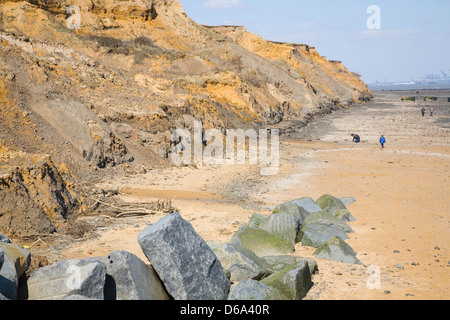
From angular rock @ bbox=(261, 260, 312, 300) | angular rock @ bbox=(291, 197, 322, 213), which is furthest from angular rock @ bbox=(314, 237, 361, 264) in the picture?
angular rock @ bbox=(291, 197, 322, 213)

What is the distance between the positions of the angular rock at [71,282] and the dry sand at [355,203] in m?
2.84

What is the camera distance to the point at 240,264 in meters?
7.30

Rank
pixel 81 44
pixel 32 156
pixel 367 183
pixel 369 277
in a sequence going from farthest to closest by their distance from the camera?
pixel 81 44, pixel 367 183, pixel 32 156, pixel 369 277

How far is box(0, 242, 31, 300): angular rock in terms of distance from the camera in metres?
4.88

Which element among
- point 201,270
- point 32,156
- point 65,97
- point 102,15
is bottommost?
point 201,270

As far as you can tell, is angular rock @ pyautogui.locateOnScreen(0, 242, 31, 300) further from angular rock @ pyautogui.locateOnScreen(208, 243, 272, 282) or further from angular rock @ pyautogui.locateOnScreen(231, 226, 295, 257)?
angular rock @ pyautogui.locateOnScreen(231, 226, 295, 257)

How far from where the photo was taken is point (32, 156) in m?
11.0

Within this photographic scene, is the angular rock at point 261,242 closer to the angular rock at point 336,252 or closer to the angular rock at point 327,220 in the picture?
the angular rock at point 336,252

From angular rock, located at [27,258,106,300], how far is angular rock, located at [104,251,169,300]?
0.79 feet

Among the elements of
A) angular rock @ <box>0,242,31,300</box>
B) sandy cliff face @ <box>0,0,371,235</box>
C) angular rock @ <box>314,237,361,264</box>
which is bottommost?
angular rock @ <box>314,237,361,264</box>

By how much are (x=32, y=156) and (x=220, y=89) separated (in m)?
21.8

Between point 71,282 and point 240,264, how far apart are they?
3.05 meters

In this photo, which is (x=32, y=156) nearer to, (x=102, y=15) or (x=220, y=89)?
(x=220, y=89)

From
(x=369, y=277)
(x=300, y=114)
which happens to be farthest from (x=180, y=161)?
(x=300, y=114)
